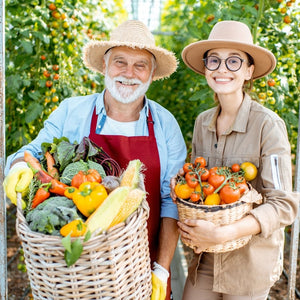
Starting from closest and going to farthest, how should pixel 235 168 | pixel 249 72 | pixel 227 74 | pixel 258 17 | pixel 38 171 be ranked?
pixel 38 171, pixel 235 168, pixel 227 74, pixel 249 72, pixel 258 17

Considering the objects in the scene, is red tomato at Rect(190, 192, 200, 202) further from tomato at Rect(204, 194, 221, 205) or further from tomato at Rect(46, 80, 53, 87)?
tomato at Rect(46, 80, 53, 87)

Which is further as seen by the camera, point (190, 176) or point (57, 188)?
point (190, 176)

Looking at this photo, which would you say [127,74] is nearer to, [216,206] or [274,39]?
[216,206]

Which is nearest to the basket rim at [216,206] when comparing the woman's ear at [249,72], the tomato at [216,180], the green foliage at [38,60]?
the tomato at [216,180]

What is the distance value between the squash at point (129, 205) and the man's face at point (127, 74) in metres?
0.94

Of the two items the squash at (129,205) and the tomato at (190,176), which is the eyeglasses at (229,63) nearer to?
the tomato at (190,176)

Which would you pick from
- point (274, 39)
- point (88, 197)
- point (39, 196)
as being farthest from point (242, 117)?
point (274, 39)

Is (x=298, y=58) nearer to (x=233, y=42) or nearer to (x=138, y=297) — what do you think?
(x=233, y=42)

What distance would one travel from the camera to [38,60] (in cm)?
340

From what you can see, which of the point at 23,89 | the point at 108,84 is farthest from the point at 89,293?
the point at 23,89

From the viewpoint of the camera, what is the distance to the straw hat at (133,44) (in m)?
2.32

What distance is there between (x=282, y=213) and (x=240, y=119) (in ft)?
1.71

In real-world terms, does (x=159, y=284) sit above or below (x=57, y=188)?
below

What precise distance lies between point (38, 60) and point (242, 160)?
2.11 m
